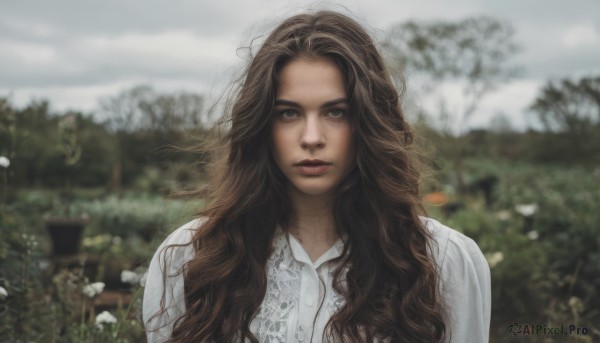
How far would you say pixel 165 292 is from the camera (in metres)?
1.98

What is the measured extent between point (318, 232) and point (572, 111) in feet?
71.0

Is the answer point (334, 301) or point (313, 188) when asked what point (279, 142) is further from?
point (334, 301)

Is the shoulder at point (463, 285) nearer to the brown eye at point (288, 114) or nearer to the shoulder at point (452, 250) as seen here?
the shoulder at point (452, 250)

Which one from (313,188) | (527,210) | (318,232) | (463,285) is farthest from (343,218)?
(527,210)

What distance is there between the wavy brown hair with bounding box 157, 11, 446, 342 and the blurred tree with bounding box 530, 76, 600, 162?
20.3 meters

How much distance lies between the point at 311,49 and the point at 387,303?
0.77m

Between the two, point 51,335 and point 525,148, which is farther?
point 525,148

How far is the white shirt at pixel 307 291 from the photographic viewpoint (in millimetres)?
1840

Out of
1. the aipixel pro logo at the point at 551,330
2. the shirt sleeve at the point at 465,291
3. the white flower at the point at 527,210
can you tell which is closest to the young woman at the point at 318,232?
the shirt sleeve at the point at 465,291

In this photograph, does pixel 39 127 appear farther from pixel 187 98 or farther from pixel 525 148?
pixel 525 148

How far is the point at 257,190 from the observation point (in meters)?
1.92

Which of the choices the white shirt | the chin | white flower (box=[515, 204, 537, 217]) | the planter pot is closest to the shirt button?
the white shirt

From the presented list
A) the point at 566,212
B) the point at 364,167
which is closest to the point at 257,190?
the point at 364,167

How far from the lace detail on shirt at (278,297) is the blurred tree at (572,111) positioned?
20439 millimetres
